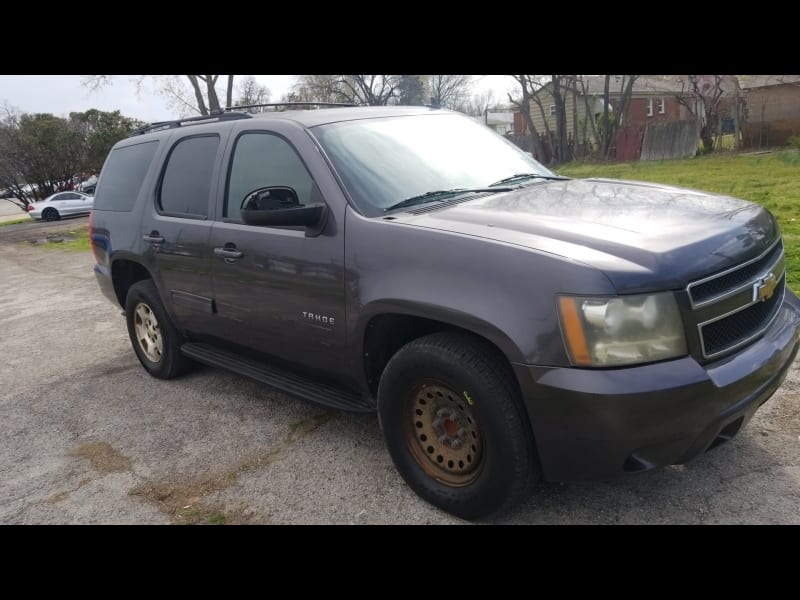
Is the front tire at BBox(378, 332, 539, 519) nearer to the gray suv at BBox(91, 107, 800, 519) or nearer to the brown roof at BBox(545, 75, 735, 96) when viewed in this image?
the gray suv at BBox(91, 107, 800, 519)

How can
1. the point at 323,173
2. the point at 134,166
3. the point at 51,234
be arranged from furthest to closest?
the point at 51,234 → the point at 134,166 → the point at 323,173

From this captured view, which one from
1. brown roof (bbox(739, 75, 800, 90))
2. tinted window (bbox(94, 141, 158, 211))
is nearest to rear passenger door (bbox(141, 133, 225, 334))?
tinted window (bbox(94, 141, 158, 211))

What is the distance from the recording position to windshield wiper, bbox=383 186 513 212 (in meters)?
3.36

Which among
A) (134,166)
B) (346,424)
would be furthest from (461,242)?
(134,166)

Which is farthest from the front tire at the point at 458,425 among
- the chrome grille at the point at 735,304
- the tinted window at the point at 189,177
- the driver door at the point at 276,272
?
the tinted window at the point at 189,177

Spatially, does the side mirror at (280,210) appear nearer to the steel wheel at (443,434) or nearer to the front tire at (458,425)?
the front tire at (458,425)

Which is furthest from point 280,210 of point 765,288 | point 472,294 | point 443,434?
point 765,288

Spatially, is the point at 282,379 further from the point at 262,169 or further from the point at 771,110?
the point at 771,110

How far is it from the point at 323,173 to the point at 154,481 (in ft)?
6.54

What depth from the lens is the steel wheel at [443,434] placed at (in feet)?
9.47

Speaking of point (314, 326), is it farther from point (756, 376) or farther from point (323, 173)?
point (756, 376)

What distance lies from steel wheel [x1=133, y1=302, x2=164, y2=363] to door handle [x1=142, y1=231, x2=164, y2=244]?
62 centimetres

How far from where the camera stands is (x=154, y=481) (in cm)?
366

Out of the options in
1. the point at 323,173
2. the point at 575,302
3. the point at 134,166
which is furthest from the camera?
the point at 134,166
